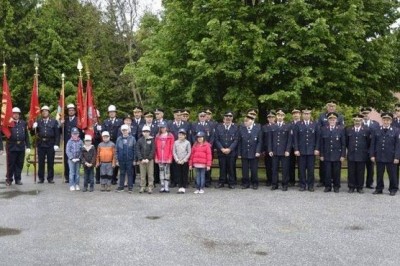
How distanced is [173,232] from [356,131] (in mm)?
6328

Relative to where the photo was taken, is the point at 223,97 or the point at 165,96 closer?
the point at 223,97

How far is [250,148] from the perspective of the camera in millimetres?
13031

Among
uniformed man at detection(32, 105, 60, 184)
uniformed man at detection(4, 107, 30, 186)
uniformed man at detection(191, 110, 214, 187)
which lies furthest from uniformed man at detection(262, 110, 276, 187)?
uniformed man at detection(4, 107, 30, 186)

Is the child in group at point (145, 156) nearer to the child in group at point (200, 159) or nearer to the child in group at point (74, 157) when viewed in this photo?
the child in group at point (200, 159)

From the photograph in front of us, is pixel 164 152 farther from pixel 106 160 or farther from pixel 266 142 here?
pixel 266 142

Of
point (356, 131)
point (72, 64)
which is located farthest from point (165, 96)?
point (72, 64)

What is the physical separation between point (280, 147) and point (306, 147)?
0.64 m

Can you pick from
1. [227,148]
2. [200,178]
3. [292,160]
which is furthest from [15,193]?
[292,160]

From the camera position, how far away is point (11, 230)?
827 centimetres

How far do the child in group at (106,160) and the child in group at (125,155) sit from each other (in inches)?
6.0

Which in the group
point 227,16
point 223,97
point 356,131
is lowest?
point 356,131

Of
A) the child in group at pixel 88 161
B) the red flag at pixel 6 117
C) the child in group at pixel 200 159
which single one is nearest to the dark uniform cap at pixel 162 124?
the child in group at pixel 200 159

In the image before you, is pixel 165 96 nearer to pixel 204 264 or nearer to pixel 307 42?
pixel 307 42

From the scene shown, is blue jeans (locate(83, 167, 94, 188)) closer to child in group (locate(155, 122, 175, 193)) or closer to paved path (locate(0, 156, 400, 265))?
paved path (locate(0, 156, 400, 265))
